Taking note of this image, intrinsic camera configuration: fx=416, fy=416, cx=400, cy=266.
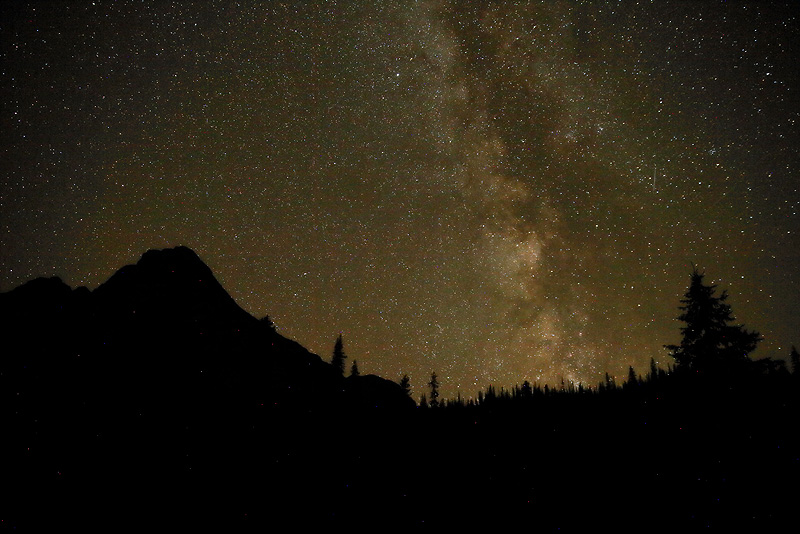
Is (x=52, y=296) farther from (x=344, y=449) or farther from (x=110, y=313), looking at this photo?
(x=344, y=449)

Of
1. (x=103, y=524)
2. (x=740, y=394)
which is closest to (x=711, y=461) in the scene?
(x=740, y=394)

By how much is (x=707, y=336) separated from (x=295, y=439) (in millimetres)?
25699

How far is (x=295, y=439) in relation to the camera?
1728cm

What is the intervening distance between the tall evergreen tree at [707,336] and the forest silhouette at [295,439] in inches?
420

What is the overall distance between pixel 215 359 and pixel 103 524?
6.97 meters

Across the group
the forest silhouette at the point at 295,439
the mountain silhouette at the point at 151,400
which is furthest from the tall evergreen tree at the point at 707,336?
the mountain silhouette at the point at 151,400

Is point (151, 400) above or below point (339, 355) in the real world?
below

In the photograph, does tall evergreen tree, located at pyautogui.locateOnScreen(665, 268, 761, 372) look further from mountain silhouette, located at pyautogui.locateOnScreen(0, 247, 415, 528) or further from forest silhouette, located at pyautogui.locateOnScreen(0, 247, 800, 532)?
mountain silhouette, located at pyautogui.locateOnScreen(0, 247, 415, 528)

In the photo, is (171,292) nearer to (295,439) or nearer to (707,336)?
(295,439)

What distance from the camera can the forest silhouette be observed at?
40.2 feet

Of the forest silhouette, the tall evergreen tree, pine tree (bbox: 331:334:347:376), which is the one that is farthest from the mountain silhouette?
pine tree (bbox: 331:334:347:376)

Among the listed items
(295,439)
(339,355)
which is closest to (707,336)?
(295,439)

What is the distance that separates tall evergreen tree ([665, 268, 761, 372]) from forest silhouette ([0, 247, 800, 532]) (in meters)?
10.7

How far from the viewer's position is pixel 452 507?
13852 mm
